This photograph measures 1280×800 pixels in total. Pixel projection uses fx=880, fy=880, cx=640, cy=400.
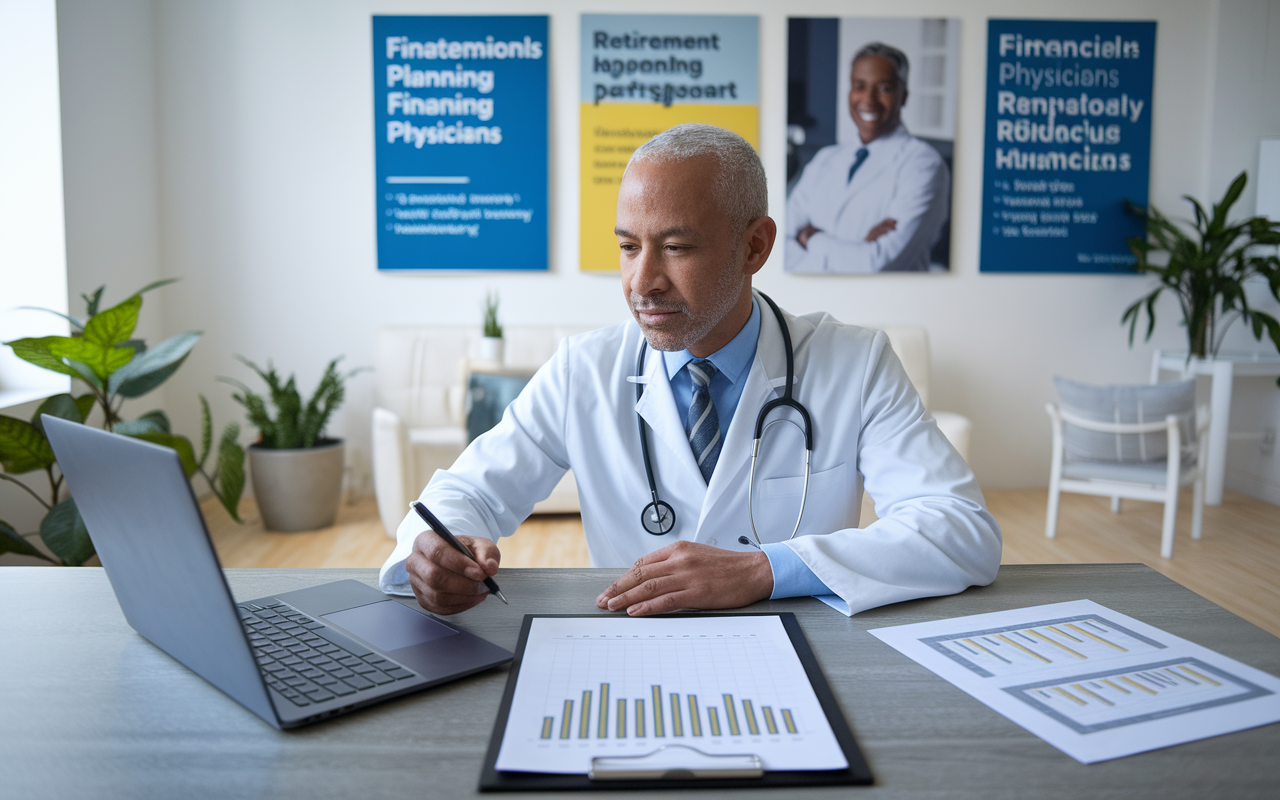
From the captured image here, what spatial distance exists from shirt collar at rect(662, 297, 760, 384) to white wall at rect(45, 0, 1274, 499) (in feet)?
10.6

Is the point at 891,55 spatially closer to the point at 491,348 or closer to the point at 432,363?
the point at 491,348

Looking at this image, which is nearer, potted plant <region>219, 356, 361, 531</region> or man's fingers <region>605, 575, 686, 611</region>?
man's fingers <region>605, 575, 686, 611</region>

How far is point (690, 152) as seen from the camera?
133cm

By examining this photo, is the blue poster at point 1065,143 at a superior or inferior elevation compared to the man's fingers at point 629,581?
superior

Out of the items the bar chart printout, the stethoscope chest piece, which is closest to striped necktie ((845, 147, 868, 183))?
the stethoscope chest piece

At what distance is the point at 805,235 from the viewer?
4688 mm

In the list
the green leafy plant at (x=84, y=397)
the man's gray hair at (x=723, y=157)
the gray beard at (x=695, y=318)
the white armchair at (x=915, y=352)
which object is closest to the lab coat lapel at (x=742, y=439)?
the gray beard at (x=695, y=318)

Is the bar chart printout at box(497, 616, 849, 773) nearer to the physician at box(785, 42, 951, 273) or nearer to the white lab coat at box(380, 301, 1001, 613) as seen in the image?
the white lab coat at box(380, 301, 1001, 613)

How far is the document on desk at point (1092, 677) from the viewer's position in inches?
28.8

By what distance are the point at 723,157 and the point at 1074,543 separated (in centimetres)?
320

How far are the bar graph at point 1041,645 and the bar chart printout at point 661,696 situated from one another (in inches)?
7.0

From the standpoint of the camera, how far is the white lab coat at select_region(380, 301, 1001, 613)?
4.60ft

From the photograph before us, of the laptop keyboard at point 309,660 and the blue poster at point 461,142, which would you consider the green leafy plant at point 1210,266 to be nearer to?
the blue poster at point 461,142

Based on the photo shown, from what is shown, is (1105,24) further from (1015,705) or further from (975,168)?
(1015,705)
